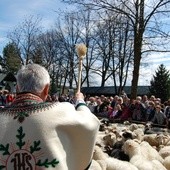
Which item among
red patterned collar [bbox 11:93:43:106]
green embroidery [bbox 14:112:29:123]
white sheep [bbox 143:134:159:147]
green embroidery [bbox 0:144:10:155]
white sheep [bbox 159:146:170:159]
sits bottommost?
white sheep [bbox 159:146:170:159]

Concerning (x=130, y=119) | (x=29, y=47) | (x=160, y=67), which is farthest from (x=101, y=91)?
(x=130, y=119)

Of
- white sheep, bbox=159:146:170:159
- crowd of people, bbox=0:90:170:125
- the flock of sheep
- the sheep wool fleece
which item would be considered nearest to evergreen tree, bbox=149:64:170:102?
crowd of people, bbox=0:90:170:125

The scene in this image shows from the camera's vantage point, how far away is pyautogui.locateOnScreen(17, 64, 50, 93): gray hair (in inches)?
139

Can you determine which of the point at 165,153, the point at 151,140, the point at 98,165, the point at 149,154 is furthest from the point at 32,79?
the point at 151,140

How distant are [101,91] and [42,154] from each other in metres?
49.9

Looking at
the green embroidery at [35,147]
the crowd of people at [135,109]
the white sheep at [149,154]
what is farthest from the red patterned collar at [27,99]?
the crowd of people at [135,109]

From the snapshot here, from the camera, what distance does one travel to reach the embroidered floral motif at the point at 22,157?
350 cm

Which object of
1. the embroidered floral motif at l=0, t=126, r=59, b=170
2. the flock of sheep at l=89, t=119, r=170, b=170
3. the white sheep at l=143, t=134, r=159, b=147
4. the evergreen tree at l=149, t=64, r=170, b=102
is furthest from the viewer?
the evergreen tree at l=149, t=64, r=170, b=102

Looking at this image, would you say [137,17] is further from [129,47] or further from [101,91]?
[101,91]

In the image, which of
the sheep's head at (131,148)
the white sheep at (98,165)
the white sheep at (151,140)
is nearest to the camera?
the white sheep at (98,165)

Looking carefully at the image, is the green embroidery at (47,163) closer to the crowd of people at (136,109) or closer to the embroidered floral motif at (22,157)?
the embroidered floral motif at (22,157)

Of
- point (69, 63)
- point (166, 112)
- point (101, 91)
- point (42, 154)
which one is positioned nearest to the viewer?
point (42, 154)

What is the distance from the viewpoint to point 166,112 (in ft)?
45.0

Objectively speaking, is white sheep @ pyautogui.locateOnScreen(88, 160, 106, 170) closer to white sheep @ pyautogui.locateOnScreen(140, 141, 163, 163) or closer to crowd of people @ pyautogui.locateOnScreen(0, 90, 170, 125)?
white sheep @ pyautogui.locateOnScreen(140, 141, 163, 163)
